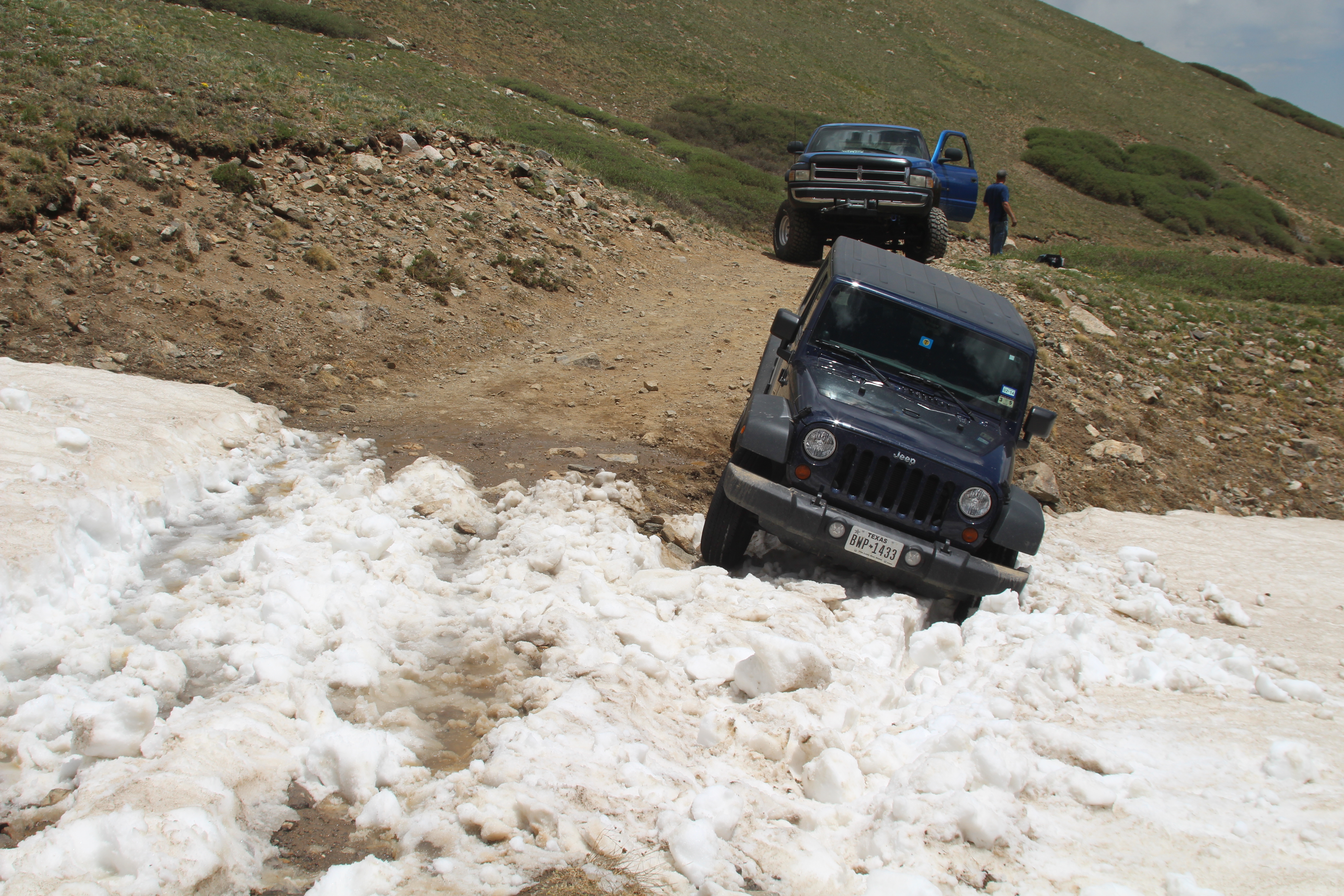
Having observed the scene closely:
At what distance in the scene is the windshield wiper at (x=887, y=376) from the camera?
16.8 feet

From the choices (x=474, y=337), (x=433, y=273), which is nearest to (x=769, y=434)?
(x=474, y=337)

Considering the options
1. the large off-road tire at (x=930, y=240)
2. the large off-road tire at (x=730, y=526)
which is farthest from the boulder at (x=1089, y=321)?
the large off-road tire at (x=730, y=526)

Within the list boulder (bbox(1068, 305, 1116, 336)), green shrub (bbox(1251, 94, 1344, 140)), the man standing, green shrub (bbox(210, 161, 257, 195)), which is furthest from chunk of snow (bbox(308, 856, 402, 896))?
green shrub (bbox(1251, 94, 1344, 140))

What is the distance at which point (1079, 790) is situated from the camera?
117 inches

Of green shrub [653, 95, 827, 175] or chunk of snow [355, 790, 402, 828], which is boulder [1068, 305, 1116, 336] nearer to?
chunk of snow [355, 790, 402, 828]

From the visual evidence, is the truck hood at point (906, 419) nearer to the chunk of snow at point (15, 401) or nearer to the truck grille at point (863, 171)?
the chunk of snow at point (15, 401)

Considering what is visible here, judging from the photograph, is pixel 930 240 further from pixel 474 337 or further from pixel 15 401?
pixel 15 401

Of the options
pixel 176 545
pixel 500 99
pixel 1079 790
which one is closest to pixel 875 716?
pixel 1079 790

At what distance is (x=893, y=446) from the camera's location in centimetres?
448

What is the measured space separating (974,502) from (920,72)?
44695 millimetres

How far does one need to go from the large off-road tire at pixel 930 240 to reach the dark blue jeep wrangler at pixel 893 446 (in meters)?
7.51

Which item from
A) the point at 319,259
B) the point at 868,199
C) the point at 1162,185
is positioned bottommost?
the point at 319,259

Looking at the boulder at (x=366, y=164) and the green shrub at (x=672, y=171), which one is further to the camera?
the green shrub at (x=672, y=171)

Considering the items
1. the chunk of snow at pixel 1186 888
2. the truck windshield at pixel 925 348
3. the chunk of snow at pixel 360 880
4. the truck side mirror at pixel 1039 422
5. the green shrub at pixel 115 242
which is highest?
the truck windshield at pixel 925 348
